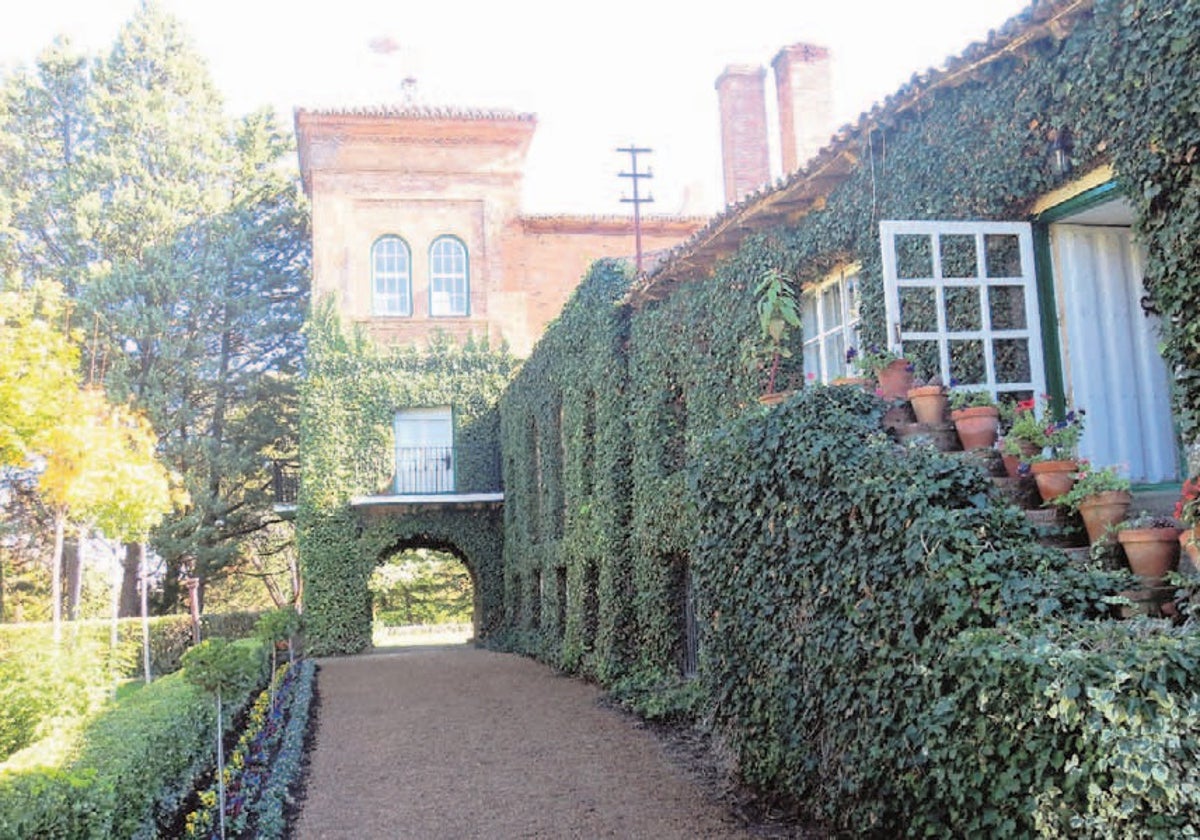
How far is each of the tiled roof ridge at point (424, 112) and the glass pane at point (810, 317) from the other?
16.8 metres

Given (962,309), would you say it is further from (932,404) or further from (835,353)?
(835,353)

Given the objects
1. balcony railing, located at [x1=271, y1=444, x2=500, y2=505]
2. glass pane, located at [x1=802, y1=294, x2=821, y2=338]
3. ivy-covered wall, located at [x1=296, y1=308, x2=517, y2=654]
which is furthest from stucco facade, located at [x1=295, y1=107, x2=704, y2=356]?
glass pane, located at [x1=802, y1=294, x2=821, y2=338]

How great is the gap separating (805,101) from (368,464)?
532 inches

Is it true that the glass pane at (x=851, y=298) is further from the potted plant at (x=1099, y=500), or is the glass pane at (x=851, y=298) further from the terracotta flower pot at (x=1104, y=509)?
the terracotta flower pot at (x=1104, y=509)

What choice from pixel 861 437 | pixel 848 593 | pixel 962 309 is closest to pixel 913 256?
pixel 962 309

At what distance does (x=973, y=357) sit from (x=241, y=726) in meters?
9.18

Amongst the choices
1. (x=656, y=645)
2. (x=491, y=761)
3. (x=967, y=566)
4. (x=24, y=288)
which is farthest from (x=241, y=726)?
(x=24, y=288)

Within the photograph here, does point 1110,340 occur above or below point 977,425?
above

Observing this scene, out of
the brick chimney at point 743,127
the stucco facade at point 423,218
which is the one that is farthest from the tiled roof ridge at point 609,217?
the brick chimney at point 743,127

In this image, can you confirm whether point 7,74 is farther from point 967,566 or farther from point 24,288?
point 967,566

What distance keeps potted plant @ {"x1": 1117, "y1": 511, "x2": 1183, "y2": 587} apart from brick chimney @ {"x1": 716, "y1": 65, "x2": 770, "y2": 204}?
45.7 ft

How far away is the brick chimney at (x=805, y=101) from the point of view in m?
16.9

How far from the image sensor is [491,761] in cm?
1042

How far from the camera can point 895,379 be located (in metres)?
7.93
